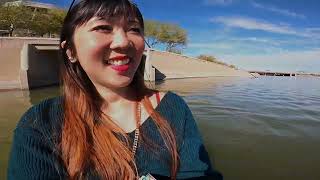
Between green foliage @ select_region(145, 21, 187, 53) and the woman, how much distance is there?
175 ft

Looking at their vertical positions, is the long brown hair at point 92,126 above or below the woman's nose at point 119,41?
below

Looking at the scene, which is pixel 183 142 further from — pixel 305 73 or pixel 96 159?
pixel 305 73

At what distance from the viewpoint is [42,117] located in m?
1.54

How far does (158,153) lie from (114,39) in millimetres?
528

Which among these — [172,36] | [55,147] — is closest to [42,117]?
[55,147]

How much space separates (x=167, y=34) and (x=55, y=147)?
55.8 metres

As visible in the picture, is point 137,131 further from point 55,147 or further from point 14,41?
point 14,41

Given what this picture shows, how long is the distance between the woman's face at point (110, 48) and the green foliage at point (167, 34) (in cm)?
5349

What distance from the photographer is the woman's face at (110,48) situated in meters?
1.61

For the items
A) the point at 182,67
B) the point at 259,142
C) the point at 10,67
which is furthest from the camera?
the point at 182,67

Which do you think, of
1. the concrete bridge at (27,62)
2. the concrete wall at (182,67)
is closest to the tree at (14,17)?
the concrete bridge at (27,62)

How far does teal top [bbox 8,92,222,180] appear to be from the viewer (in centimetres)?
143

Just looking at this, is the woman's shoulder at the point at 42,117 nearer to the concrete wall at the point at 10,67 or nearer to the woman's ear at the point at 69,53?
the woman's ear at the point at 69,53

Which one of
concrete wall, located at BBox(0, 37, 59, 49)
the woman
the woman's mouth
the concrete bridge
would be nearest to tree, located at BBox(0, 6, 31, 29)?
the concrete bridge
